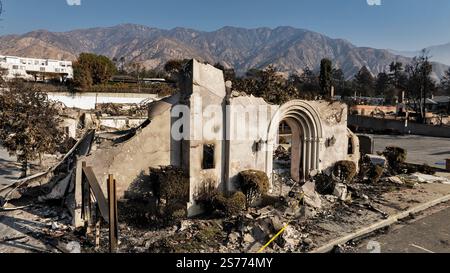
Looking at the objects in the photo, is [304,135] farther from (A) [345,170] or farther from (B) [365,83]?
(B) [365,83]

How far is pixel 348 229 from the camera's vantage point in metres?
11.4

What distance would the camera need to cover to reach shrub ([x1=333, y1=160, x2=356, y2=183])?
16344 mm

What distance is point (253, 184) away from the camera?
41.7 feet

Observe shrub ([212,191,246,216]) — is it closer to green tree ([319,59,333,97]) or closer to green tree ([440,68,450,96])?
green tree ([319,59,333,97])

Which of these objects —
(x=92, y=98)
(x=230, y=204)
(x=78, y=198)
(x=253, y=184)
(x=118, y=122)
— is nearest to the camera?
(x=78, y=198)

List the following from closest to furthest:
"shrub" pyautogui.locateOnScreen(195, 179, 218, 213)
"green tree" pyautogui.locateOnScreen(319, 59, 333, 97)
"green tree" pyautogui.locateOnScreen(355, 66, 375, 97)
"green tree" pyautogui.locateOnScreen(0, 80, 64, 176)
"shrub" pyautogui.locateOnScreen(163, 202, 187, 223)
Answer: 1. "shrub" pyautogui.locateOnScreen(163, 202, 187, 223)
2. "shrub" pyautogui.locateOnScreen(195, 179, 218, 213)
3. "green tree" pyautogui.locateOnScreen(0, 80, 64, 176)
4. "green tree" pyautogui.locateOnScreen(319, 59, 333, 97)
5. "green tree" pyautogui.locateOnScreen(355, 66, 375, 97)

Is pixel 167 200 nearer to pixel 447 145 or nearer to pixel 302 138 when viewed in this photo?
pixel 302 138

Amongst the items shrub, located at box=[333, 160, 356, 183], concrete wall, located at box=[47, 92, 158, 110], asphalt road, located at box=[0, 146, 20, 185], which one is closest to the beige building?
shrub, located at box=[333, 160, 356, 183]

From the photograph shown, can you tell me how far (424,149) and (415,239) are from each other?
24.3 m

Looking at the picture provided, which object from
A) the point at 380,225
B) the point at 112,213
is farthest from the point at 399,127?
the point at 112,213

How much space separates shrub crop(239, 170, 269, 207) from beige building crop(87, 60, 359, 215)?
37 centimetres

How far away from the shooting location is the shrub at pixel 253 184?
503 inches

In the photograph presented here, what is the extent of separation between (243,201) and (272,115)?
13.0 feet
